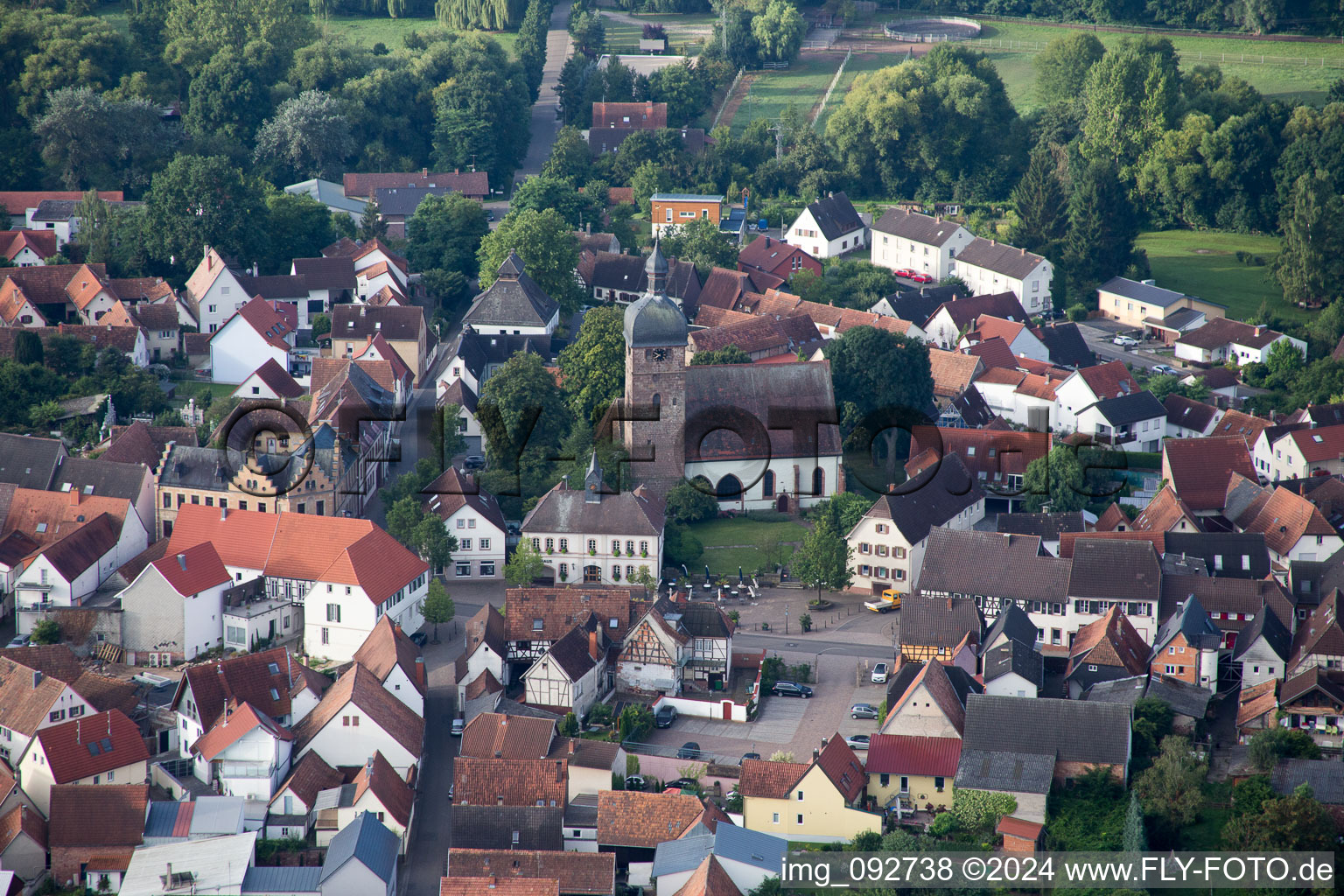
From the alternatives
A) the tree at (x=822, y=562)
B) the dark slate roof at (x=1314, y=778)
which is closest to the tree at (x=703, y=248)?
the tree at (x=822, y=562)

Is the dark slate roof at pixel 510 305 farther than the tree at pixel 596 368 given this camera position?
Yes

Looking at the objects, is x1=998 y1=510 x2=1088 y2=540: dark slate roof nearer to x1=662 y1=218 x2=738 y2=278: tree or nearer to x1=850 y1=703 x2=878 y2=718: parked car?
x1=850 y1=703 x2=878 y2=718: parked car

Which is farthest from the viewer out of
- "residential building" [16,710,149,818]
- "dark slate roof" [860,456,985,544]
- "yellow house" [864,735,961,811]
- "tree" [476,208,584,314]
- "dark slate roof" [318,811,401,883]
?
"tree" [476,208,584,314]

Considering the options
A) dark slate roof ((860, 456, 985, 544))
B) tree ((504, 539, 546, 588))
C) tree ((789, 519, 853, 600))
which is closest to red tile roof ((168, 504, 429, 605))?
tree ((504, 539, 546, 588))

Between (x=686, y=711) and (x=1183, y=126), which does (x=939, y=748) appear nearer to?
(x=686, y=711)

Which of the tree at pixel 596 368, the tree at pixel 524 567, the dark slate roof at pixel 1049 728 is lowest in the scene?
the tree at pixel 524 567

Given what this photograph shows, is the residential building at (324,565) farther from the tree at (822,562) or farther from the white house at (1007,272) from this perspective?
the white house at (1007,272)

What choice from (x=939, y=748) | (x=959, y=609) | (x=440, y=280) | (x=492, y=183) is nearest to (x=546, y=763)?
(x=939, y=748)
